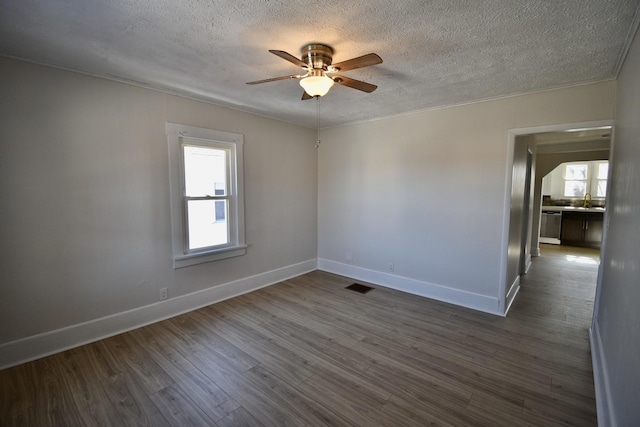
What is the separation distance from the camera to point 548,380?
218 cm

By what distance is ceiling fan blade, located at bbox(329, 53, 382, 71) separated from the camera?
5.75 ft

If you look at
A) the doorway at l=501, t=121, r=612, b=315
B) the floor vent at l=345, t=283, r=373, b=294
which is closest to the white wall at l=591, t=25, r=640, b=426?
the doorway at l=501, t=121, r=612, b=315

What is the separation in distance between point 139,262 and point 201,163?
4.33 ft

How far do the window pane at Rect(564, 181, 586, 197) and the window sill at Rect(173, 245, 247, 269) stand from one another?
9.32 m

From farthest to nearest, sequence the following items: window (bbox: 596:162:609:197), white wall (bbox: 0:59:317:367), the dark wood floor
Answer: window (bbox: 596:162:609:197)
white wall (bbox: 0:59:317:367)
the dark wood floor

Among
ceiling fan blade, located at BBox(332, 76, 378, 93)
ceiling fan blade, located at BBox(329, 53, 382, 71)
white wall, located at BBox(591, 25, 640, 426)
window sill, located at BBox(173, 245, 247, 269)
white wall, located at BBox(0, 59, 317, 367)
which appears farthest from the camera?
window sill, located at BBox(173, 245, 247, 269)

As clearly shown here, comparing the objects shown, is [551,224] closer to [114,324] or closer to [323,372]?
[323,372]

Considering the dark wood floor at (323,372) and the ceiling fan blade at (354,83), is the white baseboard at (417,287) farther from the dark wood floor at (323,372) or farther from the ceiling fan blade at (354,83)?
the ceiling fan blade at (354,83)

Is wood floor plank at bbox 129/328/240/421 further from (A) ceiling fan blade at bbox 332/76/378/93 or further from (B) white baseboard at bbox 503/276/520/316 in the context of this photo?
(B) white baseboard at bbox 503/276/520/316

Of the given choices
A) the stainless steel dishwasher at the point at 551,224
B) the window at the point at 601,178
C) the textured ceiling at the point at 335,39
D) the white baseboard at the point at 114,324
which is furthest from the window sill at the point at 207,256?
the window at the point at 601,178

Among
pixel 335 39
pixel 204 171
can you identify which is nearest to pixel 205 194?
pixel 204 171

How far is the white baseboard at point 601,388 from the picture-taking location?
5.23 feet

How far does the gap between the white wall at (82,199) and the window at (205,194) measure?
0.11 metres

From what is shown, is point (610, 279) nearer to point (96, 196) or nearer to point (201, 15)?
point (201, 15)
